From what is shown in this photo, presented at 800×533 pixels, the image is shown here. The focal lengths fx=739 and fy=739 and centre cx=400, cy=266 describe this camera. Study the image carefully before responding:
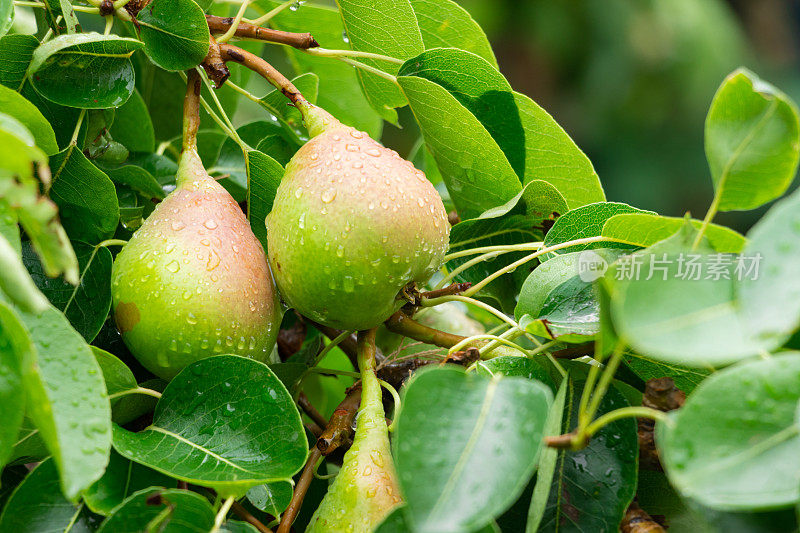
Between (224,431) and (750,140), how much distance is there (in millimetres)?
389

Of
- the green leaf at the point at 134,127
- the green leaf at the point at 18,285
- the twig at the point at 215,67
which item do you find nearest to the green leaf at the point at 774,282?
the green leaf at the point at 18,285

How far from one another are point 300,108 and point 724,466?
45 centimetres

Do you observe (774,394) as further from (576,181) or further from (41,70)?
(41,70)

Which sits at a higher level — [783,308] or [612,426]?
[783,308]

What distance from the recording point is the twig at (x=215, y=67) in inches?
25.6

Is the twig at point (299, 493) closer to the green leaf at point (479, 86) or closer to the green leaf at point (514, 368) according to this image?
the green leaf at point (514, 368)

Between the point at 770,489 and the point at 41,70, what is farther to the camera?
the point at 41,70

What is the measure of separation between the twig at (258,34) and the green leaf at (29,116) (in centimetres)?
20

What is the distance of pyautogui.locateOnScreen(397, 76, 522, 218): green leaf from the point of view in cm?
65

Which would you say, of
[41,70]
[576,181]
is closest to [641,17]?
[576,181]

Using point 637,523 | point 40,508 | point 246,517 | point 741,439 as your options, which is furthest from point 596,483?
point 40,508

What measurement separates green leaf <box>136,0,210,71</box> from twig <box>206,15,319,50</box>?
75 millimetres

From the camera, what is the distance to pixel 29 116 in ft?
1.85

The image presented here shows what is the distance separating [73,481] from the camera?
15.2 inches
